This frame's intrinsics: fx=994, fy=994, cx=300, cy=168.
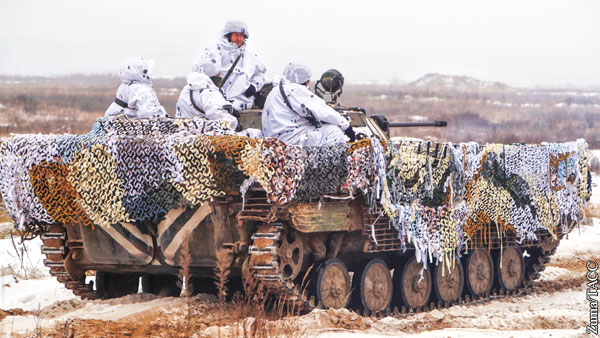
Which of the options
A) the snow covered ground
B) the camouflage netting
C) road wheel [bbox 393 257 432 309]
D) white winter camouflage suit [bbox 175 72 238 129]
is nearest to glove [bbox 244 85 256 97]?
white winter camouflage suit [bbox 175 72 238 129]

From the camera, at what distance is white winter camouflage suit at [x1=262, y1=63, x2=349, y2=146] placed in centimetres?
1009

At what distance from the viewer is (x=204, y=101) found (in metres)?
10.2

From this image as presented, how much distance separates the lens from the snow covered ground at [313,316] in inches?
336

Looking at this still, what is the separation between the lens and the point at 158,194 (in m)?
8.99

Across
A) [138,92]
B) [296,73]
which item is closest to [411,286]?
[296,73]

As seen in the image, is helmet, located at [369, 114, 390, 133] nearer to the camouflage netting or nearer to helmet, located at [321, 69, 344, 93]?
helmet, located at [321, 69, 344, 93]

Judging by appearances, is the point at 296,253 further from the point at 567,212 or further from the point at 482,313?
the point at 567,212

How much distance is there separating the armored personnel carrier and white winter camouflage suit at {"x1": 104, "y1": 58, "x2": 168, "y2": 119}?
120 centimetres

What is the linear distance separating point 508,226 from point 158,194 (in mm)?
5172

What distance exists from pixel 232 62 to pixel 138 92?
1.32 meters

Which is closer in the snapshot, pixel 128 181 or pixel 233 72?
pixel 128 181

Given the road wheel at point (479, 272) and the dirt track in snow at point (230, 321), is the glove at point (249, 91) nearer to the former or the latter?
the dirt track in snow at point (230, 321)

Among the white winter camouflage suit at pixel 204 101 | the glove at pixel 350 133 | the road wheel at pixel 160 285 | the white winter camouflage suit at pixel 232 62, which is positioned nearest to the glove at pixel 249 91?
the white winter camouflage suit at pixel 232 62

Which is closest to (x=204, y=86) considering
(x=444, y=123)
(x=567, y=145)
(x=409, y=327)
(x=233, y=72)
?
(x=233, y=72)
